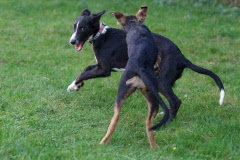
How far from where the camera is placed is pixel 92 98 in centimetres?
798

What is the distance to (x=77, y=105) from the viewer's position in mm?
7617

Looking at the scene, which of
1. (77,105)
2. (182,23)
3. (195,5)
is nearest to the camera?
(77,105)

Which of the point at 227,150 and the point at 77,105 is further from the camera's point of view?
the point at 77,105

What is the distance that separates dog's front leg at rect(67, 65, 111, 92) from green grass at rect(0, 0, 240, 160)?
131 mm

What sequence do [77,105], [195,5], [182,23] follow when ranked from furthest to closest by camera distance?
[195,5] < [182,23] < [77,105]

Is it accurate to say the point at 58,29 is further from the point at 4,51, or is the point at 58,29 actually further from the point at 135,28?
the point at 135,28

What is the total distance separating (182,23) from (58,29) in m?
2.78

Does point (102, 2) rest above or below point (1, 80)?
below

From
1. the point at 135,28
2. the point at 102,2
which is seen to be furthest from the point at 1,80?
the point at 102,2

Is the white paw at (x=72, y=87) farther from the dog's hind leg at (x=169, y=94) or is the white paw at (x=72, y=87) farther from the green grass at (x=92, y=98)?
the dog's hind leg at (x=169, y=94)

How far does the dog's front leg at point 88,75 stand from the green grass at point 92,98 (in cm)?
13

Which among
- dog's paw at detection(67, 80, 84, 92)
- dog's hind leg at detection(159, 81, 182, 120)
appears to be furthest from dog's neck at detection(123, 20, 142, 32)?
dog's paw at detection(67, 80, 84, 92)

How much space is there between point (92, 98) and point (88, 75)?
1.11 feet

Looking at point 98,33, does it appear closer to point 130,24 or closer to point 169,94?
point 130,24
